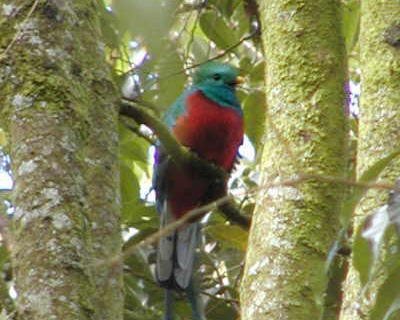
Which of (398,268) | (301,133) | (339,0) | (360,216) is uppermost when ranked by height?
(339,0)

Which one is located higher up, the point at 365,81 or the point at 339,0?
the point at 339,0

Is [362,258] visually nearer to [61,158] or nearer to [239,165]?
[61,158]

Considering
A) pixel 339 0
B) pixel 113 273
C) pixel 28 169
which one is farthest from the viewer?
pixel 339 0

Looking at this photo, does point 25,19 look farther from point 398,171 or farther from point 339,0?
point 339,0

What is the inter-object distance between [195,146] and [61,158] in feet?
8.90

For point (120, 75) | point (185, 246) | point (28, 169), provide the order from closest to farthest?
point (28, 169), point (120, 75), point (185, 246)

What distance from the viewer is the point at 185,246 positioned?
4297 mm

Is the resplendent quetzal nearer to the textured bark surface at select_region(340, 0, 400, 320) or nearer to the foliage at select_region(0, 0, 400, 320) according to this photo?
the foliage at select_region(0, 0, 400, 320)

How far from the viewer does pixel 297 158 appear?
2.37 m

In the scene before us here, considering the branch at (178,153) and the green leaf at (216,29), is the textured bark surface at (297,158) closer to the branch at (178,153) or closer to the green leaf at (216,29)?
the branch at (178,153)

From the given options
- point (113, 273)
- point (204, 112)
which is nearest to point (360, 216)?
point (113, 273)

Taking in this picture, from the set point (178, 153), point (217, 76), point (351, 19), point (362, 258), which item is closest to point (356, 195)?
point (362, 258)

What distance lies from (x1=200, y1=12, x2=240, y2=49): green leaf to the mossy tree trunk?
4.87ft

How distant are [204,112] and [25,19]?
2679 mm
